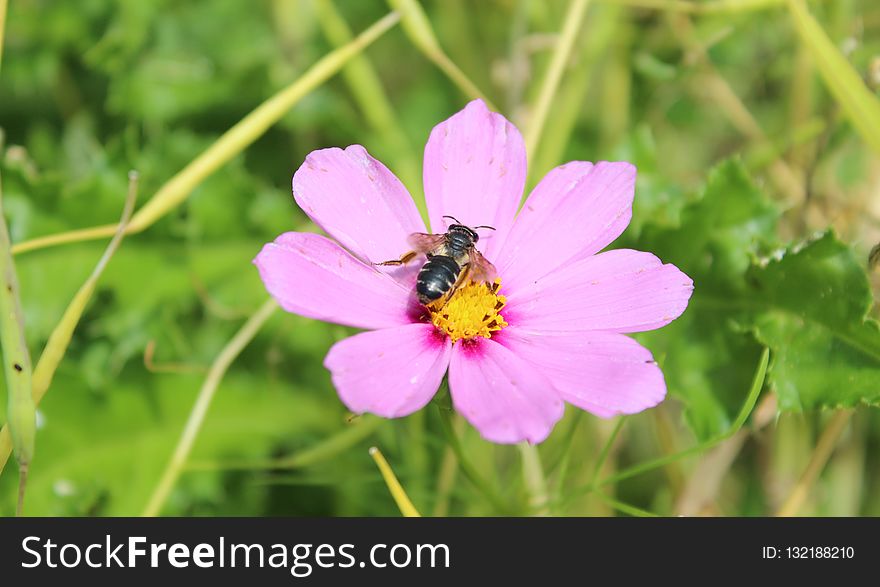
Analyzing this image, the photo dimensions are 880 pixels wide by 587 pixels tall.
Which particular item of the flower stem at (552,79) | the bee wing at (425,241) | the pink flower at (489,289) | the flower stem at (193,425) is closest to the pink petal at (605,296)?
the pink flower at (489,289)

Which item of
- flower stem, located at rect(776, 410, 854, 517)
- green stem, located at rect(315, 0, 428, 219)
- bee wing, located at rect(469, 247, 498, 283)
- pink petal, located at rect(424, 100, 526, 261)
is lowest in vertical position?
flower stem, located at rect(776, 410, 854, 517)

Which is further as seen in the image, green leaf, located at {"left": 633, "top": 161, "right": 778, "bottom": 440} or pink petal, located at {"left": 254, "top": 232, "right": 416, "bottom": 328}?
green leaf, located at {"left": 633, "top": 161, "right": 778, "bottom": 440}

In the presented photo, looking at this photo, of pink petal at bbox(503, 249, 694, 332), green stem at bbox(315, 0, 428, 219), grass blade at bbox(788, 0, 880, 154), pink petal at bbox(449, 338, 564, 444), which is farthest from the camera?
green stem at bbox(315, 0, 428, 219)

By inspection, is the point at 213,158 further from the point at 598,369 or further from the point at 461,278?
the point at 598,369

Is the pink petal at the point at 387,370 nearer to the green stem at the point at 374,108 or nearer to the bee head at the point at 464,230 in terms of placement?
the bee head at the point at 464,230

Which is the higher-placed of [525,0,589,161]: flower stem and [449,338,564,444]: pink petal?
[525,0,589,161]: flower stem

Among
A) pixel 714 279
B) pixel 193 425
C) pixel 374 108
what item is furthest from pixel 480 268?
pixel 374 108

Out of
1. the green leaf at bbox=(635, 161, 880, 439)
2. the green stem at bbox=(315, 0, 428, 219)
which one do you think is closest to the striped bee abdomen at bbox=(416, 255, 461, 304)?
the green leaf at bbox=(635, 161, 880, 439)

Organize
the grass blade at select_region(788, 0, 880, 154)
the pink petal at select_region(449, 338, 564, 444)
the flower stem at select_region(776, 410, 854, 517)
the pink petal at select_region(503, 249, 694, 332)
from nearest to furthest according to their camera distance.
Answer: the pink petal at select_region(449, 338, 564, 444)
the pink petal at select_region(503, 249, 694, 332)
the grass blade at select_region(788, 0, 880, 154)
the flower stem at select_region(776, 410, 854, 517)

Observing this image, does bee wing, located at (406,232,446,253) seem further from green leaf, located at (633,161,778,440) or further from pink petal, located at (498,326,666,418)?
green leaf, located at (633,161,778,440)
